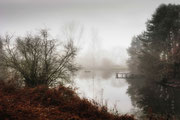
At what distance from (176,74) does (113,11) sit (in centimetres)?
1710

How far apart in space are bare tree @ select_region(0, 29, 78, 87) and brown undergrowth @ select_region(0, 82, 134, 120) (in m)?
2.36

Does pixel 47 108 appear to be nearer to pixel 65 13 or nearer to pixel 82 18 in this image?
pixel 65 13

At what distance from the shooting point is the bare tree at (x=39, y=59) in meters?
9.12

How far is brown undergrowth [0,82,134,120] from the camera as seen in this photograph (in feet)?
12.3

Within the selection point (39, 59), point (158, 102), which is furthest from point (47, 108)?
point (158, 102)

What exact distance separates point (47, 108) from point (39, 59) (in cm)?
532

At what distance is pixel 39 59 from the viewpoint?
9.40 meters

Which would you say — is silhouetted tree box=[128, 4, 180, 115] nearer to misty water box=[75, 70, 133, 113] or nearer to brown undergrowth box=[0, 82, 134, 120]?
misty water box=[75, 70, 133, 113]

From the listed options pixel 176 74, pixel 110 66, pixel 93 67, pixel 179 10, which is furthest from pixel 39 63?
pixel 110 66

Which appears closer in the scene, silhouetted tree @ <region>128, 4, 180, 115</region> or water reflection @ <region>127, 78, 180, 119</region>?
water reflection @ <region>127, 78, 180, 119</region>

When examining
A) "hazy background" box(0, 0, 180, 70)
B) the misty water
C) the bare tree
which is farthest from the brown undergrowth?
"hazy background" box(0, 0, 180, 70)

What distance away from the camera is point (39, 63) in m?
9.51

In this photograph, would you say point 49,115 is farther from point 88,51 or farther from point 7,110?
point 88,51

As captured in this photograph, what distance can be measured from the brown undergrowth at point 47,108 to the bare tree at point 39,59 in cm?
236
